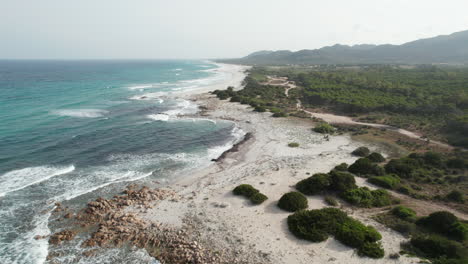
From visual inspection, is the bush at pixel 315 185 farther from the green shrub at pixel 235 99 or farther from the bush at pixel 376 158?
the green shrub at pixel 235 99

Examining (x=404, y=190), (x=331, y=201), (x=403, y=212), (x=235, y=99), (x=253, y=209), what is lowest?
(x=253, y=209)

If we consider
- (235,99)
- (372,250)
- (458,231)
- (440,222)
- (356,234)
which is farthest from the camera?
(235,99)

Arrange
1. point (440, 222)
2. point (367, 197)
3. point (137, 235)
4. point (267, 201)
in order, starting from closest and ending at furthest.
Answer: point (440, 222) < point (137, 235) < point (367, 197) < point (267, 201)

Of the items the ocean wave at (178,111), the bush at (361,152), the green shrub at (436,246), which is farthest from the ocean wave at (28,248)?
the ocean wave at (178,111)

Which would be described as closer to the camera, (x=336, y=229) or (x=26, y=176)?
(x=336, y=229)

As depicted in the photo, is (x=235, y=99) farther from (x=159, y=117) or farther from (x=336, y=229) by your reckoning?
(x=336, y=229)

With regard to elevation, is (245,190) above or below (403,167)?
below

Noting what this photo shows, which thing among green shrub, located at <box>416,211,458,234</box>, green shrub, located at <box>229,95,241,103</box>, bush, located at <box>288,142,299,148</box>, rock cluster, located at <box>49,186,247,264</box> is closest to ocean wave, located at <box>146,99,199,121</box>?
green shrub, located at <box>229,95,241,103</box>

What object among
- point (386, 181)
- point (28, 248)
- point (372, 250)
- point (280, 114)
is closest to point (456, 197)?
point (386, 181)
